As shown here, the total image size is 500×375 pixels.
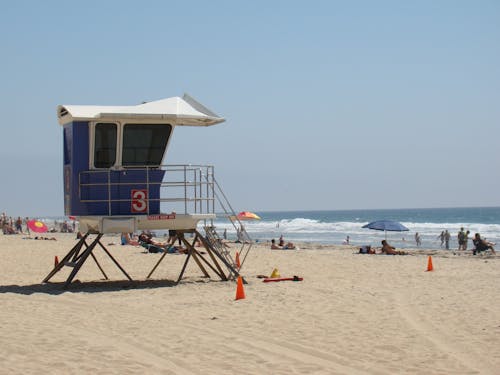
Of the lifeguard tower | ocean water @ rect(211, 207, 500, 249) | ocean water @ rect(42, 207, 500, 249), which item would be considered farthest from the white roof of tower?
ocean water @ rect(211, 207, 500, 249)

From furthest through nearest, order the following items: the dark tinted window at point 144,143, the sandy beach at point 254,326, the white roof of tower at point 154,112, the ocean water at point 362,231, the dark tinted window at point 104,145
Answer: the ocean water at point 362,231 < the dark tinted window at point 144,143 < the dark tinted window at point 104,145 < the white roof of tower at point 154,112 < the sandy beach at point 254,326

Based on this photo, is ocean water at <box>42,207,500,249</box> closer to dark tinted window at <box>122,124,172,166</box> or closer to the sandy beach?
the sandy beach

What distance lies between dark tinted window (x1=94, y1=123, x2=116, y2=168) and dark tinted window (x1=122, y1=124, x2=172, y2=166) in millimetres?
282

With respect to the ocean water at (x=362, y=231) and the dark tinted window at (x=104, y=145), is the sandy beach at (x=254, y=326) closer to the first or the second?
the dark tinted window at (x=104, y=145)

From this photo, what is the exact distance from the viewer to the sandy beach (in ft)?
30.6

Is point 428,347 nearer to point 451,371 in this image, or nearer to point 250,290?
point 451,371

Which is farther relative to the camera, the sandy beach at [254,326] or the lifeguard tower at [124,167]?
the lifeguard tower at [124,167]

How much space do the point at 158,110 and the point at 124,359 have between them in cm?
955

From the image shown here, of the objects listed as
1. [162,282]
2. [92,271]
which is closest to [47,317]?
[162,282]

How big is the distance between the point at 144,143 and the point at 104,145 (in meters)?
1.02

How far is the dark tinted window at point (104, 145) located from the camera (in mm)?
17828

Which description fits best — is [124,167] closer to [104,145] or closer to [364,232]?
[104,145]

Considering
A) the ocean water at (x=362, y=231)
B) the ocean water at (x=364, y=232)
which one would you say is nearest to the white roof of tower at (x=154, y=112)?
the ocean water at (x=362, y=231)

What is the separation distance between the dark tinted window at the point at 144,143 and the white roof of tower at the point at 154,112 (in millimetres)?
373
